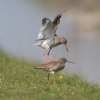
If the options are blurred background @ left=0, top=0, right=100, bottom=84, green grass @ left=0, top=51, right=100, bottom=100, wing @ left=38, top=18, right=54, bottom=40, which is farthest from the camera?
blurred background @ left=0, top=0, right=100, bottom=84

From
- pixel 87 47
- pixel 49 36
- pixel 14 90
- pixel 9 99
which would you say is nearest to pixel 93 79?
pixel 49 36

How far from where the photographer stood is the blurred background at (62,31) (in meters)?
18.2

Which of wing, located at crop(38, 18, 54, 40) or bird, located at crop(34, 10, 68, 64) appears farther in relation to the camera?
bird, located at crop(34, 10, 68, 64)

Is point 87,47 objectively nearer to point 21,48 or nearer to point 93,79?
point 21,48

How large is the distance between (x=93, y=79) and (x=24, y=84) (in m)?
3.31

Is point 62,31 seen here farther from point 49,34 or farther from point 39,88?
point 39,88

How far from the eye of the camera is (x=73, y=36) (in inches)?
944

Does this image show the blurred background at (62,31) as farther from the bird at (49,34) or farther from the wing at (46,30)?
the wing at (46,30)

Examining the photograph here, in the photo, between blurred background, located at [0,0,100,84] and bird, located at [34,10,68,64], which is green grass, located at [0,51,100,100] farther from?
blurred background, located at [0,0,100,84]

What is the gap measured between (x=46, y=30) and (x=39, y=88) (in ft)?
7.43

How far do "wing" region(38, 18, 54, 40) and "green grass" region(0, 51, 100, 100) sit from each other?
1023 mm

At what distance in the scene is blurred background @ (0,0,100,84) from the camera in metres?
18.2

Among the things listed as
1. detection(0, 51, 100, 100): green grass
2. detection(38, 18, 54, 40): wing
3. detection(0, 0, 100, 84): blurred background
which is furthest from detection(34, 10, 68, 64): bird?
detection(0, 0, 100, 84): blurred background

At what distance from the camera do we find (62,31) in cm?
2406
